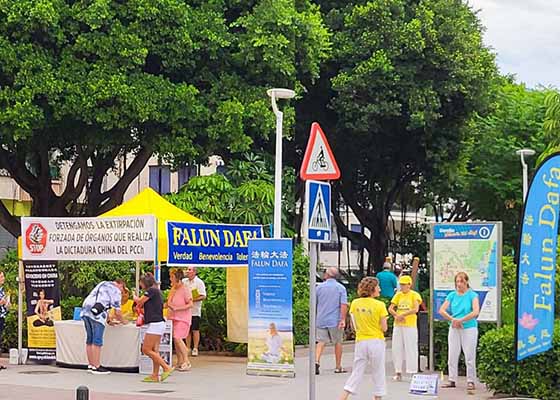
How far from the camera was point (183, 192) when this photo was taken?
1087 inches

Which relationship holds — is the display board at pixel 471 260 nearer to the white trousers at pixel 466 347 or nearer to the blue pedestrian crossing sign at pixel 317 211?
the white trousers at pixel 466 347

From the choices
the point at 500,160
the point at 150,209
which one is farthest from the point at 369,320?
the point at 500,160

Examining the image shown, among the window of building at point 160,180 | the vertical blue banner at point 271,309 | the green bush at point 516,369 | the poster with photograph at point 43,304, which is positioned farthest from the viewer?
the window of building at point 160,180

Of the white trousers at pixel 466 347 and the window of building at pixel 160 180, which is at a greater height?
the window of building at pixel 160 180

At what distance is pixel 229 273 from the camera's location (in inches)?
811

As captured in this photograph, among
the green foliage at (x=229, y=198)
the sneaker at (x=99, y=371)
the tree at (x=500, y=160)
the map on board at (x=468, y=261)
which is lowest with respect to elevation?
the sneaker at (x=99, y=371)

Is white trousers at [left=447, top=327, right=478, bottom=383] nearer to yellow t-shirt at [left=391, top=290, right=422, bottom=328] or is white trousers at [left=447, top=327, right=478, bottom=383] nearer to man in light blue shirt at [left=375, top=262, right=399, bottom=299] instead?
yellow t-shirt at [left=391, top=290, right=422, bottom=328]

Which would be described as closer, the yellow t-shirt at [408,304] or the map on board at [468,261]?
the map on board at [468,261]

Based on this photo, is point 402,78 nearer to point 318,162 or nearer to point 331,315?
point 331,315

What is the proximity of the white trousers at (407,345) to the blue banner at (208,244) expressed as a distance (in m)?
3.58

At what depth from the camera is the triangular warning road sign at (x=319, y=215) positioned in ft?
36.9

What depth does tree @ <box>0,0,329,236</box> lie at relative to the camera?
24.4 meters

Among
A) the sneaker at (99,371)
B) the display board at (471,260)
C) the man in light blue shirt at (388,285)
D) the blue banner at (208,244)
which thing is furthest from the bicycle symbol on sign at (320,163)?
the man in light blue shirt at (388,285)

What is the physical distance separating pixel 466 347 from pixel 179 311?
542 centimetres
